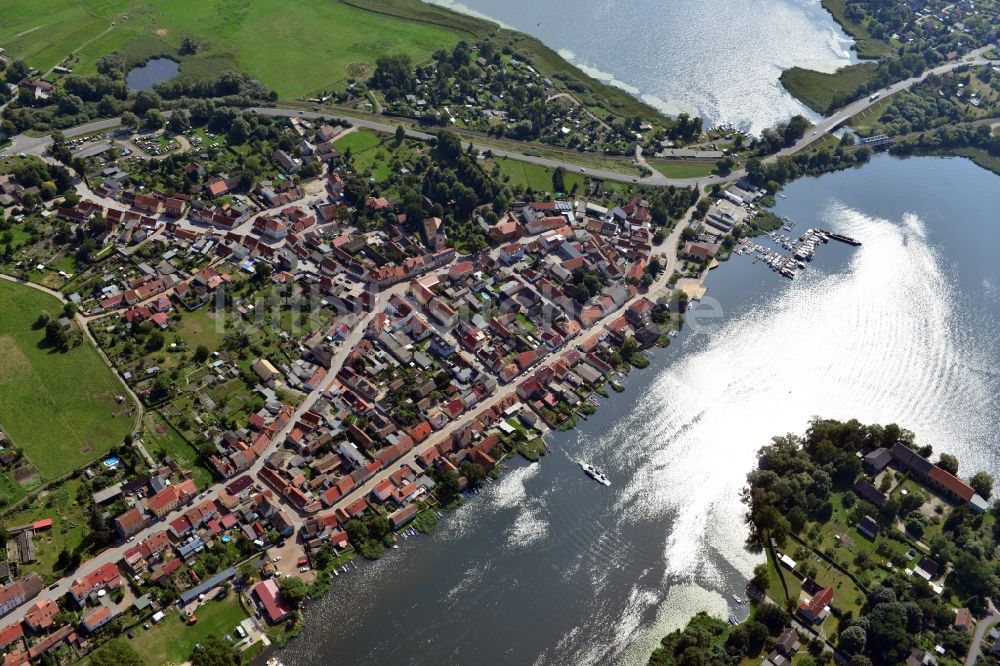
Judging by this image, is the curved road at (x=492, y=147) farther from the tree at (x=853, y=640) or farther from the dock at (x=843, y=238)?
the tree at (x=853, y=640)

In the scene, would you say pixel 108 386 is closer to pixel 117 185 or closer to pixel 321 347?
pixel 321 347

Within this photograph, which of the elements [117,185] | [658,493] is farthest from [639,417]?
[117,185]

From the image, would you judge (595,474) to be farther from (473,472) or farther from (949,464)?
(949,464)

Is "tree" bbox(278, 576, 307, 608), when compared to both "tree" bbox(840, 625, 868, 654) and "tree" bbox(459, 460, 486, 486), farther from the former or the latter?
"tree" bbox(840, 625, 868, 654)

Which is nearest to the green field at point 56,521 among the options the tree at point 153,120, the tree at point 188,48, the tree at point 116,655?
the tree at point 116,655

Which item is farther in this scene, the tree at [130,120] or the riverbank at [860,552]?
the tree at [130,120]

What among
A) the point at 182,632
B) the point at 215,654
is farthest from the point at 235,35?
the point at 215,654

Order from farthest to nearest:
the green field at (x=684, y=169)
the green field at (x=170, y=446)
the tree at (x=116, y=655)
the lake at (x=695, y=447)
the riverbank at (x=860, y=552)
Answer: the green field at (x=684, y=169)
the green field at (x=170, y=446)
the lake at (x=695, y=447)
the riverbank at (x=860, y=552)
the tree at (x=116, y=655)
